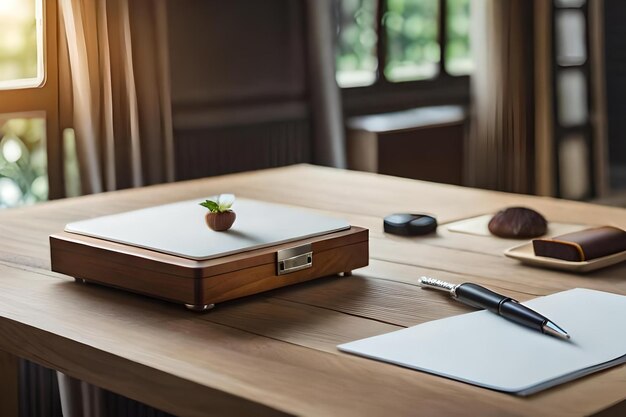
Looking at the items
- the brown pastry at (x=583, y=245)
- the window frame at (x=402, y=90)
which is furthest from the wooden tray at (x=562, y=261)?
the window frame at (x=402, y=90)

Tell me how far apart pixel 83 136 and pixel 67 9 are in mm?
343

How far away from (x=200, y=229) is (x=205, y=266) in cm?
16

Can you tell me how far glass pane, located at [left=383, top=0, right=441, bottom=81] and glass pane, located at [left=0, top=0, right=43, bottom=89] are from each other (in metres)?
1.76

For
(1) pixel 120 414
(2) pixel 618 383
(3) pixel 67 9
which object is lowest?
(1) pixel 120 414

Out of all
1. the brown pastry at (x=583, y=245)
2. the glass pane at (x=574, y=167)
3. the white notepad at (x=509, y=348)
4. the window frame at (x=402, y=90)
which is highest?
the window frame at (x=402, y=90)

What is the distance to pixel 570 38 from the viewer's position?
15.4ft

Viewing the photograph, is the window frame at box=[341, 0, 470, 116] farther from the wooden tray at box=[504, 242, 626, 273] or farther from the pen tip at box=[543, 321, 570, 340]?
the pen tip at box=[543, 321, 570, 340]

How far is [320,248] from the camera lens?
3.95 feet

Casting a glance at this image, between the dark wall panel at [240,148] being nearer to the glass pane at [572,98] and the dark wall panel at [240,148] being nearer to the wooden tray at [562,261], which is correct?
the glass pane at [572,98]

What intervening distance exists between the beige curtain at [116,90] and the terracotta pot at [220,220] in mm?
1614

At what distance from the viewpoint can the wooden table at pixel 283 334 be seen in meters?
0.83

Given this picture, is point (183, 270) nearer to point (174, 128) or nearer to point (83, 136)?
point (83, 136)

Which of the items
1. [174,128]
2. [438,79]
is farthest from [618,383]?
[438,79]

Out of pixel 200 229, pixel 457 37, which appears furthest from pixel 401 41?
pixel 200 229
